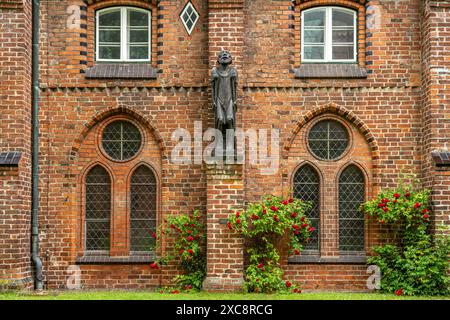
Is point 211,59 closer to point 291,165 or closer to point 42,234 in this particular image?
point 291,165

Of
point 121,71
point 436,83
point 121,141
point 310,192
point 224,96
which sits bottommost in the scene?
point 310,192

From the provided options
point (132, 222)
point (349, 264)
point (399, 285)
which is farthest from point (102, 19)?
point (399, 285)

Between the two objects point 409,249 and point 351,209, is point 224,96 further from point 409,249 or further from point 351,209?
point 409,249

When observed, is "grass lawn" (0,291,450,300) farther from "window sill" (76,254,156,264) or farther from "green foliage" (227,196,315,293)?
"window sill" (76,254,156,264)

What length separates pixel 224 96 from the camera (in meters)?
13.7

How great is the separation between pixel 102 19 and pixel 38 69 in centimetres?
174

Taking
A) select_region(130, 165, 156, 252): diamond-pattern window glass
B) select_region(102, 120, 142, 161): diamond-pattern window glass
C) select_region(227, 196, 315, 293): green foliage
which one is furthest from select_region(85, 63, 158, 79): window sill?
select_region(227, 196, 315, 293): green foliage

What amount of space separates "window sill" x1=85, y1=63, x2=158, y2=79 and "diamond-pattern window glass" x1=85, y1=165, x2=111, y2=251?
192 cm

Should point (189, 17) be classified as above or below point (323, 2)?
below

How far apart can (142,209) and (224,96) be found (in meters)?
3.07

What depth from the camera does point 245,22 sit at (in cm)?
1464

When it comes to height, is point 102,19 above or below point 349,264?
above

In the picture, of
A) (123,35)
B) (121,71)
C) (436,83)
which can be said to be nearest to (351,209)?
(436,83)

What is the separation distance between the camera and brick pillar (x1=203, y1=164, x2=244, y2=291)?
13.8m
